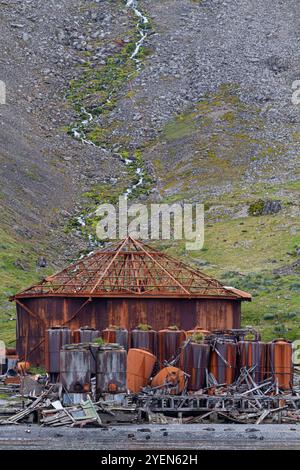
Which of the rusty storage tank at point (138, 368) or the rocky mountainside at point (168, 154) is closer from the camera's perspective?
the rusty storage tank at point (138, 368)

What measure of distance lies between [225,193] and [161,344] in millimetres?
72377

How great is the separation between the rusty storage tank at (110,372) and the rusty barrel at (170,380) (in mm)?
3016

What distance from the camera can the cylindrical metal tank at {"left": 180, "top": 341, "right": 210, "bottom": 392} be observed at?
79.4 m

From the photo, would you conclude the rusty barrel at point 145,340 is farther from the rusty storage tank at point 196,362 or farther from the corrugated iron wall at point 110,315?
the corrugated iron wall at point 110,315

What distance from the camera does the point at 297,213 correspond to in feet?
454

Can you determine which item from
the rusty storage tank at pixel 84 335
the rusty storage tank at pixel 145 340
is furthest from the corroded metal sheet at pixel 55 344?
the rusty storage tank at pixel 145 340

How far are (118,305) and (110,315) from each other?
29.1 inches

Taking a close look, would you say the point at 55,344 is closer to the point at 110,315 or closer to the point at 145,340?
the point at 145,340

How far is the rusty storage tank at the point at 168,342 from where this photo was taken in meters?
83.2

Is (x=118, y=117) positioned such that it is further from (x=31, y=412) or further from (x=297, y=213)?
(x=31, y=412)

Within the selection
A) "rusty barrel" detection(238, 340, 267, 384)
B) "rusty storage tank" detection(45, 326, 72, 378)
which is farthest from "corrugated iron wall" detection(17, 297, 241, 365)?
"rusty barrel" detection(238, 340, 267, 384)
